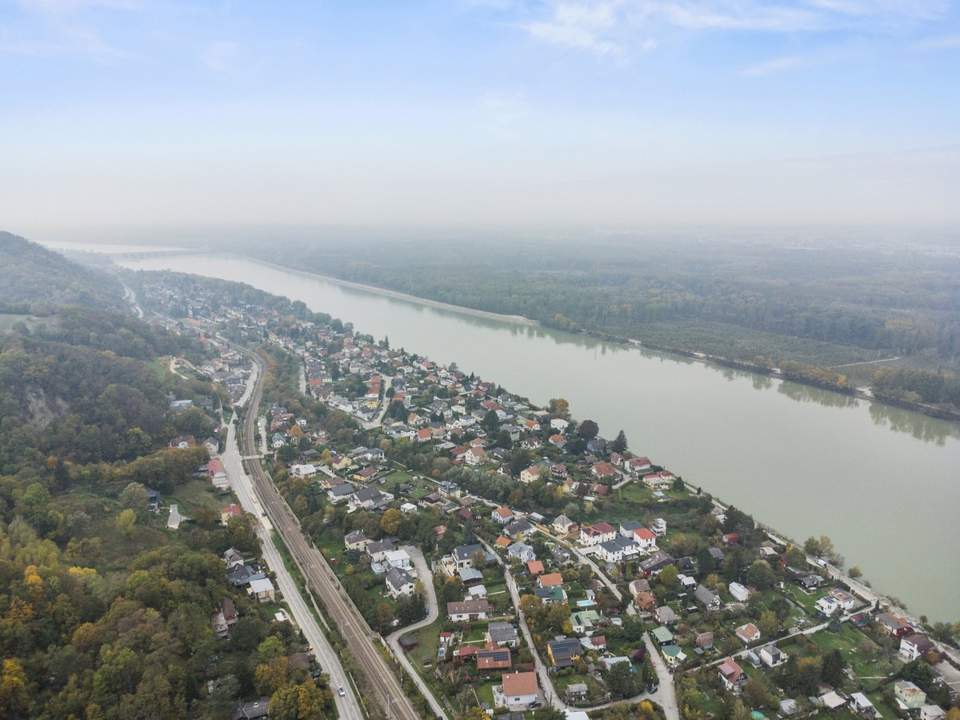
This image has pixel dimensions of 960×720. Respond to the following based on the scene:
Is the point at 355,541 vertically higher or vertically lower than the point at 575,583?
lower

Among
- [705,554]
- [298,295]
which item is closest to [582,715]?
[705,554]

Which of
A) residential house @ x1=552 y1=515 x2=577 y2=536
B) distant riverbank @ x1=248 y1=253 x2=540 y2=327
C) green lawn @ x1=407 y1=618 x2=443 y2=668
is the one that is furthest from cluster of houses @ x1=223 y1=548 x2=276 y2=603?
distant riverbank @ x1=248 y1=253 x2=540 y2=327

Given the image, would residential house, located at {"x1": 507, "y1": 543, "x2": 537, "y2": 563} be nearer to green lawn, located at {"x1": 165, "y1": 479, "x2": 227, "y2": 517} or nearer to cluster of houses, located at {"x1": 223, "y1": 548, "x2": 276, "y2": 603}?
cluster of houses, located at {"x1": 223, "y1": 548, "x2": 276, "y2": 603}

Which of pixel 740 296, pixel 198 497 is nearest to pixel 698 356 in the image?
pixel 740 296

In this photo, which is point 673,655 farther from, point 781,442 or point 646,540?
point 781,442

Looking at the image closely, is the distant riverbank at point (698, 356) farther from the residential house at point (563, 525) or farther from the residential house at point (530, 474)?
the residential house at point (563, 525)

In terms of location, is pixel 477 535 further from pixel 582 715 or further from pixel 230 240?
pixel 230 240
